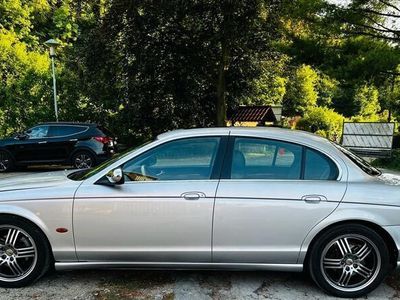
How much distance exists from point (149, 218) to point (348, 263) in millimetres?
1903

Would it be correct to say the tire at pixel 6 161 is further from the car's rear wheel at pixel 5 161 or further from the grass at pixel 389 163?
the grass at pixel 389 163

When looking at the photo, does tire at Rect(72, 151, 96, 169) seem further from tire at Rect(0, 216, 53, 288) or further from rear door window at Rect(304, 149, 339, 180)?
rear door window at Rect(304, 149, 339, 180)

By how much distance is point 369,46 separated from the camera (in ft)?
37.2

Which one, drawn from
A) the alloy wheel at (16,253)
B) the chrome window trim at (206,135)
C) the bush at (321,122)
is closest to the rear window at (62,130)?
the alloy wheel at (16,253)

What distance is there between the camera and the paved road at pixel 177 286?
3.75 meters

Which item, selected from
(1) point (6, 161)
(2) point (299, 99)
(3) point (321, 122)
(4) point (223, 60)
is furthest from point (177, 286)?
(2) point (299, 99)

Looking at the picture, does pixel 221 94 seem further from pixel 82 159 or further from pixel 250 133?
pixel 250 133

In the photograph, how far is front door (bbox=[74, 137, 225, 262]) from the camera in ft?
12.1

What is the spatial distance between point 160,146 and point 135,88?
1434 centimetres

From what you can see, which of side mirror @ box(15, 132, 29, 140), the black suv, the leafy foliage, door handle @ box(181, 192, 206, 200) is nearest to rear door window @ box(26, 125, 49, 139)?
the black suv

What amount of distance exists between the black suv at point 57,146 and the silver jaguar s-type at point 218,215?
8719mm

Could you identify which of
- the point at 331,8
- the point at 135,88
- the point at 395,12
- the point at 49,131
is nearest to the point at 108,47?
the point at 135,88

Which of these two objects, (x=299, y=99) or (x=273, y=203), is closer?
(x=273, y=203)

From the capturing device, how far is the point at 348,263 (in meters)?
3.77
